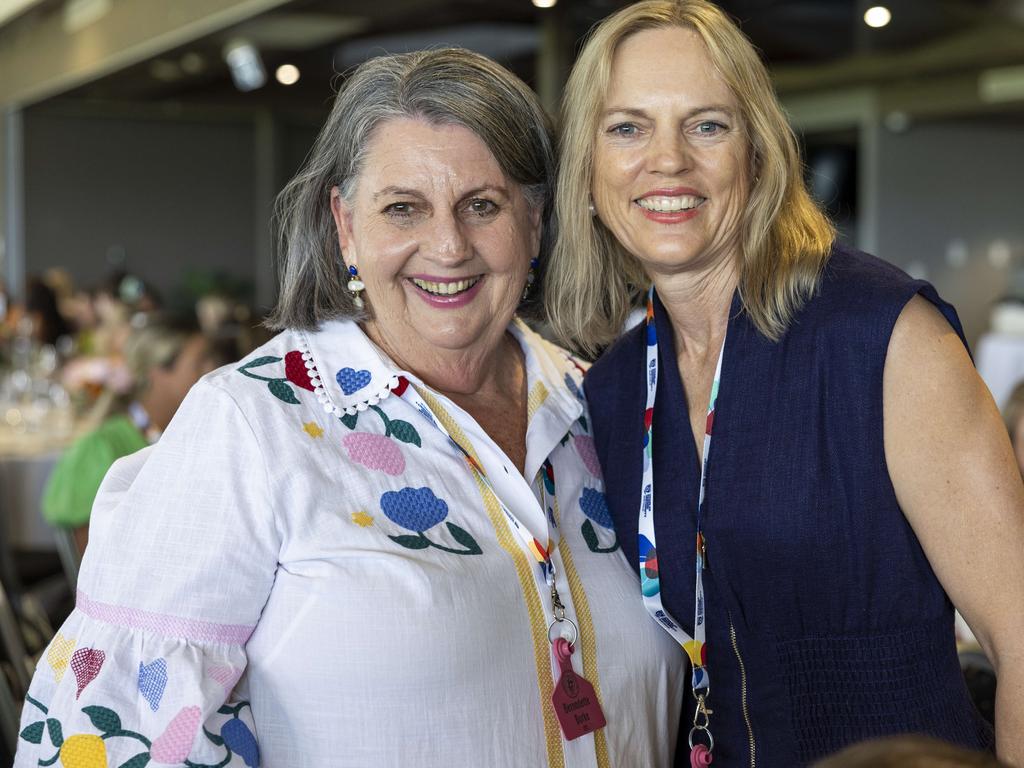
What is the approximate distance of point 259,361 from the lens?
70.4 inches

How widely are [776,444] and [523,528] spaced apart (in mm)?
410

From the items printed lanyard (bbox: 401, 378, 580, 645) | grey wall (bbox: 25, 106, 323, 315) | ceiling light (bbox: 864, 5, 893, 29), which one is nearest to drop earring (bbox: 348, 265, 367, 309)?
printed lanyard (bbox: 401, 378, 580, 645)

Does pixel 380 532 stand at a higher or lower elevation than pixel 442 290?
lower

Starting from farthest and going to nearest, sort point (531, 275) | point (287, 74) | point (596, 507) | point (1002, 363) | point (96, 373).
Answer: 1. point (287, 74)
2. point (1002, 363)
3. point (96, 373)
4. point (531, 275)
5. point (596, 507)

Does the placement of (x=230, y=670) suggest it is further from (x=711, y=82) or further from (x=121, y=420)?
(x=121, y=420)

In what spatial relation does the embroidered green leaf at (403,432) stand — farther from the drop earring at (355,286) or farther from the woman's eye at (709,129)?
the woman's eye at (709,129)

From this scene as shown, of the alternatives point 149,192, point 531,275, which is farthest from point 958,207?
point 531,275

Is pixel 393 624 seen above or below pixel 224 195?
below

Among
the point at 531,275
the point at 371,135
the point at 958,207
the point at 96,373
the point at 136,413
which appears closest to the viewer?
the point at 371,135

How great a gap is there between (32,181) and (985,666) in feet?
50.2

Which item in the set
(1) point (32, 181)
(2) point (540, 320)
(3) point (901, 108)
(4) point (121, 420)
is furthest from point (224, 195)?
(2) point (540, 320)

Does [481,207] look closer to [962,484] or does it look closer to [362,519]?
[362,519]

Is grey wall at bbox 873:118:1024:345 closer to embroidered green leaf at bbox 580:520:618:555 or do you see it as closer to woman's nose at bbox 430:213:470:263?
embroidered green leaf at bbox 580:520:618:555

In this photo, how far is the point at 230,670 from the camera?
5.21ft
